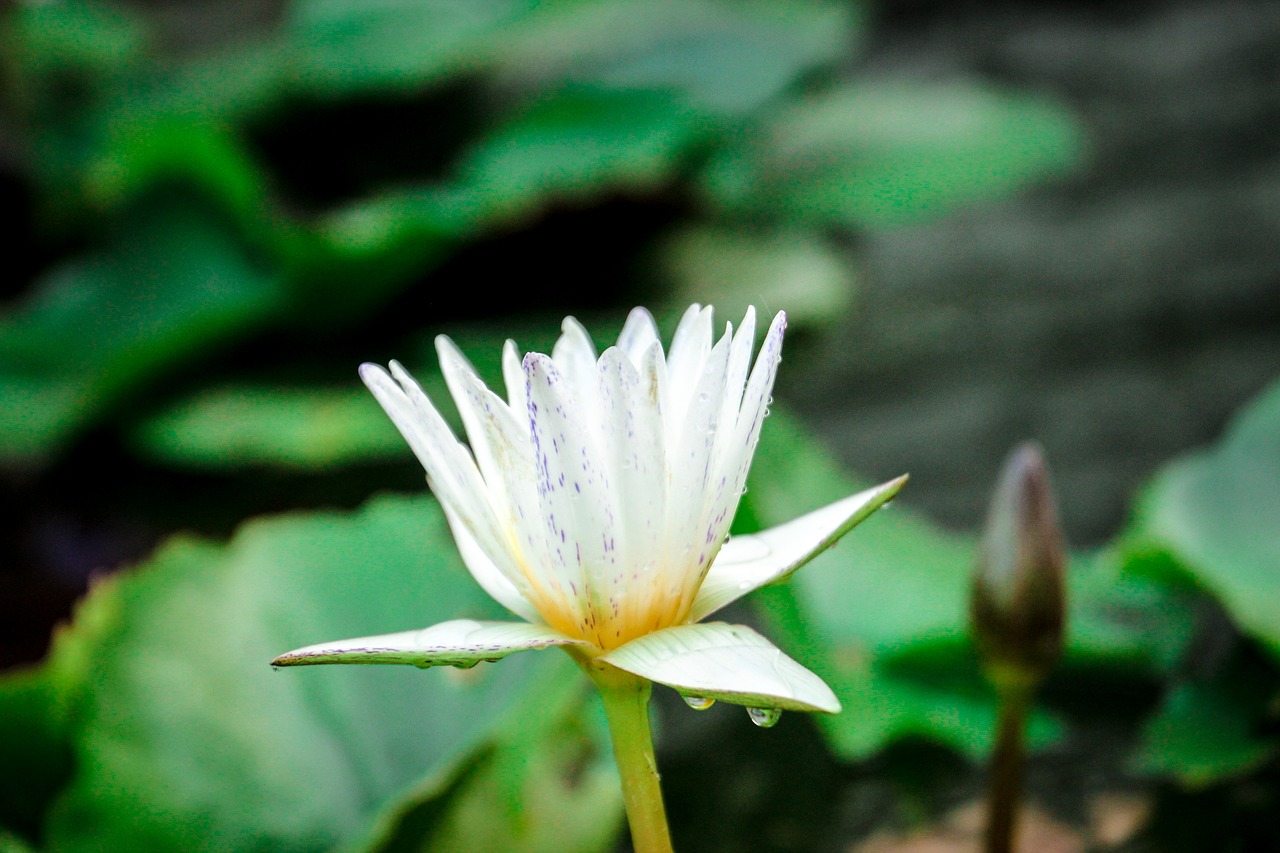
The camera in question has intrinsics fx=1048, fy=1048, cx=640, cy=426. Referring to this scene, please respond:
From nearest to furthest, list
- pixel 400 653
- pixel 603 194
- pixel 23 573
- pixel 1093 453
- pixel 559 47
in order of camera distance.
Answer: pixel 400 653 → pixel 23 573 → pixel 603 194 → pixel 1093 453 → pixel 559 47

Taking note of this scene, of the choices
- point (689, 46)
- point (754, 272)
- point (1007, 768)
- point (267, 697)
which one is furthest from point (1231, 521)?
point (689, 46)

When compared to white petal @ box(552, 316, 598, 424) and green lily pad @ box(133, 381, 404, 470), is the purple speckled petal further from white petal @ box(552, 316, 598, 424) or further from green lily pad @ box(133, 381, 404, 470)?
green lily pad @ box(133, 381, 404, 470)

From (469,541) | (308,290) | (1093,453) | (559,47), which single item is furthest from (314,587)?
(559,47)

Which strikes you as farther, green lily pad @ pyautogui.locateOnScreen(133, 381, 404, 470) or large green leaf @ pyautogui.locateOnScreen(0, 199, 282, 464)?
large green leaf @ pyautogui.locateOnScreen(0, 199, 282, 464)

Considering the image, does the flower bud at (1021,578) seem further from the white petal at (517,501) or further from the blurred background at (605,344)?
the white petal at (517,501)

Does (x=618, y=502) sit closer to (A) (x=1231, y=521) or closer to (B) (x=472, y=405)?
(B) (x=472, y=405)

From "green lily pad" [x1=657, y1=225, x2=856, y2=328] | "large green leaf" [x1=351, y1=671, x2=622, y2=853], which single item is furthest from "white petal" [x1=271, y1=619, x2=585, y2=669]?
"green lily pad" [x1=657, y1=225, x2=856, y2=328]

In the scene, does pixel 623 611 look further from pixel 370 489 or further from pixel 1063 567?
pixel 370 489
